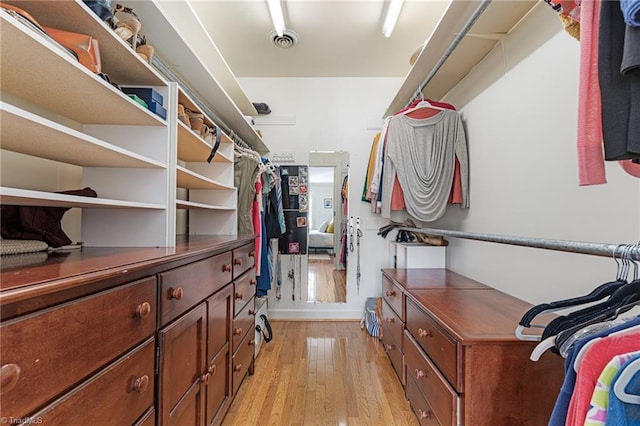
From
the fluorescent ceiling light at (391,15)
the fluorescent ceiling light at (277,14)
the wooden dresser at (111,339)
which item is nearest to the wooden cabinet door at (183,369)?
the wooden dresser at (111,339)

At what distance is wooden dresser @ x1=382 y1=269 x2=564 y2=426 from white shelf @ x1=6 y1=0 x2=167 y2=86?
1.51 meters

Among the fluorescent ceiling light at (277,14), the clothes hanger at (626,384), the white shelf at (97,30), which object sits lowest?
the clothes hanger at (626,384)

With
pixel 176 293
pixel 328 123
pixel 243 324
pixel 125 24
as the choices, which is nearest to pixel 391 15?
pixel 328 123

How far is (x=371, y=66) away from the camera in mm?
2688

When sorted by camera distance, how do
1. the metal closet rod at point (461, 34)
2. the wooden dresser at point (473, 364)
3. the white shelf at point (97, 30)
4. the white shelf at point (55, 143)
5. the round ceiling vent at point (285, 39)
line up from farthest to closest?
the round ceiling vent at point (285, 39)
the metal closet rod at point (461, 34)
the wooden dresser at point (473, 364)
the white shelf at point (97, 30)
the white shelf at point (55, 143)

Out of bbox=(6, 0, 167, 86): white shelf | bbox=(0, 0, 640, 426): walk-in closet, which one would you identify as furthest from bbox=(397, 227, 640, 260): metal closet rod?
bbox=(6, 0, 167, 86): white shelf

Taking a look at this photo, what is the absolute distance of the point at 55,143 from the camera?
785mm

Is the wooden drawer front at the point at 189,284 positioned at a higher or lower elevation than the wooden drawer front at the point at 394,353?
higher

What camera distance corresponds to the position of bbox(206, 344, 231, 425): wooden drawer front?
3.75ft

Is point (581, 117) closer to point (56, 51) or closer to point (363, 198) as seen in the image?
point (56, 51)

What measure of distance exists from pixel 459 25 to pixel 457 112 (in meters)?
0.69

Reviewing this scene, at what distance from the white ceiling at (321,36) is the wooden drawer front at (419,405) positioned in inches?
95.3

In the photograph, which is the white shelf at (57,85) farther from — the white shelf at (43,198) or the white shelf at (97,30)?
the white shelf at (43,198)

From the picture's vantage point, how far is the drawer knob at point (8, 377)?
1.25ft
